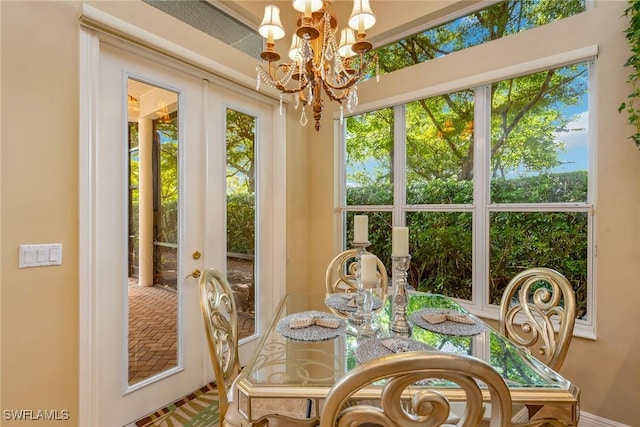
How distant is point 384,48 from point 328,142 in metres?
0.99

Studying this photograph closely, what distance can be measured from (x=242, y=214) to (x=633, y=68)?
2760 millimetres

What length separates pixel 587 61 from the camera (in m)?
1.88

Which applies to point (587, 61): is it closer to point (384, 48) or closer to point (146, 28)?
point (384, 48)

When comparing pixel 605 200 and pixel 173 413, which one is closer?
pixel 605 200

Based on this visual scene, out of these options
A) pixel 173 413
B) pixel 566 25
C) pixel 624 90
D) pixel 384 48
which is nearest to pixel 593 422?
pixel 624 90

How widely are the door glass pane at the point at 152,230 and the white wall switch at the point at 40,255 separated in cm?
40

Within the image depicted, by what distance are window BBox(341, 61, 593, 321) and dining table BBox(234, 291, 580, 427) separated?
1020mm

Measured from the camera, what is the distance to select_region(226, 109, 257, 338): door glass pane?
8.41 feet

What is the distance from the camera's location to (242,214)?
2.67 metres

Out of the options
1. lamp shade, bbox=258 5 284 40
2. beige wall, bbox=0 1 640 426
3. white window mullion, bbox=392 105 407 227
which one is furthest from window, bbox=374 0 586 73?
lamp shade, bbox=258 5 284 40

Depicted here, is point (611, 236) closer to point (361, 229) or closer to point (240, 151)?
point (361, 229)

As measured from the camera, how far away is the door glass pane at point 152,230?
1972 millimetres

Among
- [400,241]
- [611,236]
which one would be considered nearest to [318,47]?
[400,241]

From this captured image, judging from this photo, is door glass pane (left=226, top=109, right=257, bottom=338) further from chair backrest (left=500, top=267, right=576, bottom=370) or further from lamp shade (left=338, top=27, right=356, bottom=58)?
chair backrest (left=500, top=267, right=576, bottom=370)
